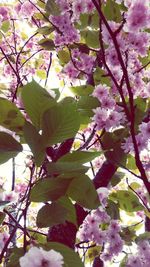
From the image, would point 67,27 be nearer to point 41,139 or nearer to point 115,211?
point 115,211

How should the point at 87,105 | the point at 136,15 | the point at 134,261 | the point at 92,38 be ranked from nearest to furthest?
the point at 87,105
the point at 136,15
the point at 134,261
the point at 92,38

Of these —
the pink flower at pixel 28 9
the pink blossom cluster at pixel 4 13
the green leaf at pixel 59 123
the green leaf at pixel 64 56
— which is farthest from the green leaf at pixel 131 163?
the pink blossom cluster at pixel 4 13

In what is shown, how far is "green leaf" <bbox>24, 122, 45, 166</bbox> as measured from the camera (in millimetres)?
1197

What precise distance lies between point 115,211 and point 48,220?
1.14 meters

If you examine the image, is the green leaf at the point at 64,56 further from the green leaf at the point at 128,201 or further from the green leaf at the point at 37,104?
the green leaf at the point at 37,104

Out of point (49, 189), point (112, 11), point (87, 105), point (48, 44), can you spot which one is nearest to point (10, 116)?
point (49, 189)

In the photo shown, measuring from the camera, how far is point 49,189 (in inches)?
48.6

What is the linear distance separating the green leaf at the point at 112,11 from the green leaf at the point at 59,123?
1.33 meters

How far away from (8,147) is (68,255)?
1.29 ft

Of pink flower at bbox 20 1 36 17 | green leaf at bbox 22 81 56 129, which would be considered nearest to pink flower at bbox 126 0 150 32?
green leaf at bbox 22 81 56 129

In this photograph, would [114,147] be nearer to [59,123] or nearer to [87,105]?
[87,105]

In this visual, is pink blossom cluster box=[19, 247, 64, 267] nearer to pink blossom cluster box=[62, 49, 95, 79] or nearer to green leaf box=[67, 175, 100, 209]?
green leaf box=[67, 175, 100, 209]

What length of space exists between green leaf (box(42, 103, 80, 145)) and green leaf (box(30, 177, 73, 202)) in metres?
0.12

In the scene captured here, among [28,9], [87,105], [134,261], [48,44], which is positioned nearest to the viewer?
[87,105]
